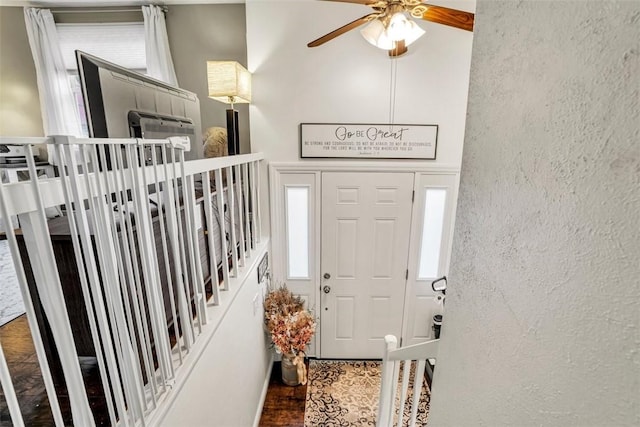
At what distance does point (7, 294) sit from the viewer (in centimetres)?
159

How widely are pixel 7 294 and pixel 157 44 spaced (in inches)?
106

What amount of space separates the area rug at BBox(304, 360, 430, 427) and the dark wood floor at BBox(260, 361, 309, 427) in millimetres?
69

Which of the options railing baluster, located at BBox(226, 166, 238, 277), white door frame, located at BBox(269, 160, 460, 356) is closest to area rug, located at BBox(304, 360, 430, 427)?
white door frame, located at BBox(269, 160, 460, 356)

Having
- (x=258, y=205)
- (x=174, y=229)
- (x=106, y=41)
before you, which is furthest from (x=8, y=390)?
(x=106, y=41)

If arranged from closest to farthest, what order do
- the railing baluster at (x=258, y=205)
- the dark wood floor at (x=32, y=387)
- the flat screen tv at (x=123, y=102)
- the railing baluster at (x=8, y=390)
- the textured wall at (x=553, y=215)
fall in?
the textured wall at (x=553, y=215) → the railing baluster at (x=8, y=390) → the flat screen tv at (x=123, y=102) → the dark wood floor at (x=32, y=387) → the railing baluster at (x=258, y=205)

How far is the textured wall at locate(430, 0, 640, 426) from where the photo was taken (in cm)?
37

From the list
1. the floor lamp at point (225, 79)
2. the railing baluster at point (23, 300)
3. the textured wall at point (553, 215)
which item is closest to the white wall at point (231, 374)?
the railing baluster at point (23, 300)

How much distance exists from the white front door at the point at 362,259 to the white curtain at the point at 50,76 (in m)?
2.92

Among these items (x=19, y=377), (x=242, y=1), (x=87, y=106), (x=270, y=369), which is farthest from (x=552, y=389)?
(x=242, y=1)

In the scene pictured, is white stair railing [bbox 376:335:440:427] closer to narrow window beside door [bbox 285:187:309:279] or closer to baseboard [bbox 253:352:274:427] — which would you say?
baseboard [bbox 253:352:274:427]

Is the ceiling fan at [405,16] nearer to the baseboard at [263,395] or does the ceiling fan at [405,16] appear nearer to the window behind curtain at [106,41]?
the window behind curtain at [106,41]

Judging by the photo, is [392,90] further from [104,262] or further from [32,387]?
[32,387]

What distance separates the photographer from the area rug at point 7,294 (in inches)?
58.4

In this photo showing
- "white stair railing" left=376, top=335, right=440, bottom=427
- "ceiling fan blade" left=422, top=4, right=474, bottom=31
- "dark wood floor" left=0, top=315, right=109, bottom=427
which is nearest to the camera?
"dark wood floor" left=0, top=315, right=109, bottom=427
